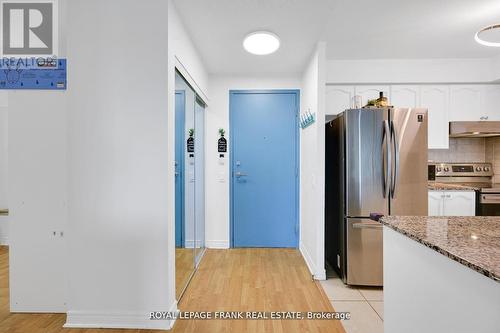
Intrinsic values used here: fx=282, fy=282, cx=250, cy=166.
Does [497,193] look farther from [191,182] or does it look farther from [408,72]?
[191,182]

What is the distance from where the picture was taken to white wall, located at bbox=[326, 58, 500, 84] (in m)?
3.58

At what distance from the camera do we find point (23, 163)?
221cm

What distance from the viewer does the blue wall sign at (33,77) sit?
2.20 metres

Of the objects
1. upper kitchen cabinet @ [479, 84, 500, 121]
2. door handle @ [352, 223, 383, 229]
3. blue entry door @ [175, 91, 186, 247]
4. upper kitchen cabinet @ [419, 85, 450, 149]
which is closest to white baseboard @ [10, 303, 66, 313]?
blue entry door @ [175, 91, 186, 247]

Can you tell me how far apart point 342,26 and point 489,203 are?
2.80 meters

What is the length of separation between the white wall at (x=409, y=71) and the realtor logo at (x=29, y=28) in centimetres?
290

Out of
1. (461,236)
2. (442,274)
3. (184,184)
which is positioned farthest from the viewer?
(184,184)

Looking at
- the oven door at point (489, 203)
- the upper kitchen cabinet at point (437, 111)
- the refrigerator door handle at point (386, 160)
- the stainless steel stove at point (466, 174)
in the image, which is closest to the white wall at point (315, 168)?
the refrigerator door handle at point (386, 160)

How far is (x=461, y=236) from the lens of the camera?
Answer: 119 cm

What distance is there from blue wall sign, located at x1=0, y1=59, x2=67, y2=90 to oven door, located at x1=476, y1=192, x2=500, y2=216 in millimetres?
4572

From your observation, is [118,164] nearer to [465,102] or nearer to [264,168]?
[264,168]

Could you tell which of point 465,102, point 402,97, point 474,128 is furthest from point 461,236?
point 465,102

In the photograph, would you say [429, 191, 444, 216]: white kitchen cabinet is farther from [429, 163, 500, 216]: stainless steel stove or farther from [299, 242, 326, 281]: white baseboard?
[299, 242, 326, 281]: white baseboard

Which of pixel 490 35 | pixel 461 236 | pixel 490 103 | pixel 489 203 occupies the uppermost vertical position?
pixel 490 35
